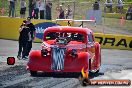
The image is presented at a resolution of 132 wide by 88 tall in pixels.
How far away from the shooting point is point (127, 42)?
2688cm

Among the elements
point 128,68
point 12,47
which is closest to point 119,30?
point 12,47

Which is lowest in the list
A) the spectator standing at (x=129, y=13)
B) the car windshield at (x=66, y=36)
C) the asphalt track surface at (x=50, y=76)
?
the asphalt track surface at (x=50, y=76)

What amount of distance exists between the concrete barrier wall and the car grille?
13.3m

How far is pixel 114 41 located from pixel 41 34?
15.3ft

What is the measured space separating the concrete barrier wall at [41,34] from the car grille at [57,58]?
1328 centimetres

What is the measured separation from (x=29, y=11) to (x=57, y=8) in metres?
2.49

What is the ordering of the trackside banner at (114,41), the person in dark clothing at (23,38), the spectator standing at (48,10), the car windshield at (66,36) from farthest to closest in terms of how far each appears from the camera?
1. the spectator standing at (48,10)
2. the trackside banner at (114,41)
3. the person in dark clothing at (23,38)
4. the car windshield at (66,36)

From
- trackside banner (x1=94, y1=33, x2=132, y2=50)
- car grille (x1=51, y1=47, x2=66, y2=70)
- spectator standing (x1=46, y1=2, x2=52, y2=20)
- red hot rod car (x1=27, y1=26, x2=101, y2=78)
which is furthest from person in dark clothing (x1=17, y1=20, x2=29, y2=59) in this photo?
spectator standing (x1=46, y1=2, x2=52, y2=20)

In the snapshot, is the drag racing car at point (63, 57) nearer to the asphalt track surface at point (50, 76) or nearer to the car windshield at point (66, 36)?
the car windshield at point (66, 36)

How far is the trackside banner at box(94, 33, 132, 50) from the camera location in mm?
26828

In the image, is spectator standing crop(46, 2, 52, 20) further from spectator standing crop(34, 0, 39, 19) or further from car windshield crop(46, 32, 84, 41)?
car windshield crop(46, 32, 84, 41)

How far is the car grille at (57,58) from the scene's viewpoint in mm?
13727

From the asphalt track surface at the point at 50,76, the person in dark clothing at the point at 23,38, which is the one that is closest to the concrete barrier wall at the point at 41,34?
the asphalt track surface at the point at 50,76

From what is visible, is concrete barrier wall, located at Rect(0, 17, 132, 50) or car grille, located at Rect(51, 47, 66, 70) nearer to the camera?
car grille, located at Rect(51, 47, 66, 70)
